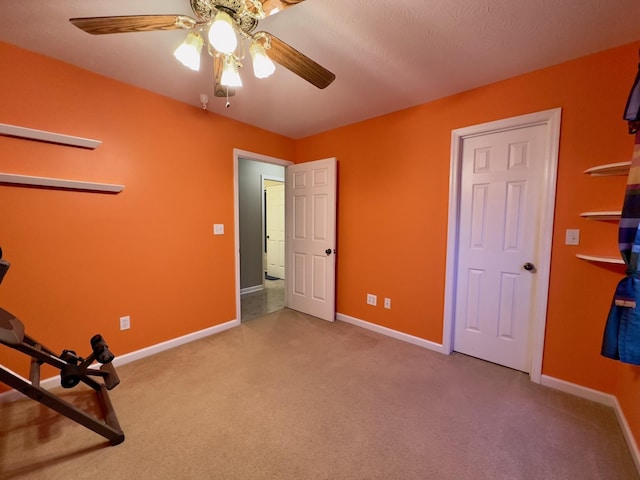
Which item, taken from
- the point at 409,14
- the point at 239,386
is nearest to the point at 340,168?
the point at 409,14

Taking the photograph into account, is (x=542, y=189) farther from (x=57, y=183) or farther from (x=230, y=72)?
(x=57, y=183)

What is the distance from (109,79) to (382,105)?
236cm

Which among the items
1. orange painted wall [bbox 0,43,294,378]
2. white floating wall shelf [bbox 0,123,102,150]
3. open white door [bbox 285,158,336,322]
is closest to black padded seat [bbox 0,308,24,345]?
orange painted wall [bbox 0,43,294,378]

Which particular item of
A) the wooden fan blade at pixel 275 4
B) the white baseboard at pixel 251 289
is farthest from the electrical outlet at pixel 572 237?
the white baseboard at pixel 251 289

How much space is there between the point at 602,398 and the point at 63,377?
349 centimetres

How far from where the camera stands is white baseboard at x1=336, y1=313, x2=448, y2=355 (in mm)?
2551

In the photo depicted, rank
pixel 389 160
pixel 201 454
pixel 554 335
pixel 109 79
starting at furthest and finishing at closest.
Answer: pixel 389 160 → pixel 109 79 → pixel 554 335 → pixel 201 454

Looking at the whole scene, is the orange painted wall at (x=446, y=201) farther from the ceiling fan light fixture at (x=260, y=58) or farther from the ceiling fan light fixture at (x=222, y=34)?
the ceiling fan light fixture at (x=222, y=34)

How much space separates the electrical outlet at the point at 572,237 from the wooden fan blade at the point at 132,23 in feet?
8.62

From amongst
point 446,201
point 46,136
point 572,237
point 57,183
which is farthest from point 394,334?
point 46,136

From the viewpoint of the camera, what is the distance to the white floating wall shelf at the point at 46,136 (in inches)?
67.4

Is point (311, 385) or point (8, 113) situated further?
point (311, 385)

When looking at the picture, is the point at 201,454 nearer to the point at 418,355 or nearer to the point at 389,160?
the point at 418,355

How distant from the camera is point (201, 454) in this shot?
1414 mm
